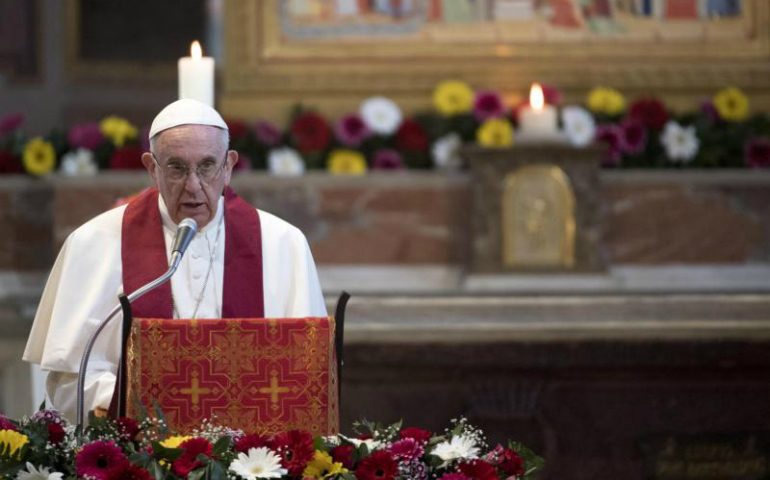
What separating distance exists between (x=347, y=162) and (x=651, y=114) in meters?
1.34

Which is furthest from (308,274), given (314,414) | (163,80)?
(163,80)

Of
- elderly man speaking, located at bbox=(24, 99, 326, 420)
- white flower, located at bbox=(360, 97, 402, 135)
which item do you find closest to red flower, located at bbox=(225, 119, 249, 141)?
white flower, located at bbox=(360, 97, 402, 135)

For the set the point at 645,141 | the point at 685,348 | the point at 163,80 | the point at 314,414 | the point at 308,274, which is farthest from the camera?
the point at 163,80

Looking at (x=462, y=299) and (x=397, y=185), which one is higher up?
(x=397, y=185)

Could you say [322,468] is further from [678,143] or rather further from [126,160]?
[678,143]

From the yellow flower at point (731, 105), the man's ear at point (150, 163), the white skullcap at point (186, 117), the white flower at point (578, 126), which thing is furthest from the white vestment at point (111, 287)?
the yellow flower at point (731, 105)

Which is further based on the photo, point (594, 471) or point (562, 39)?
point (562, 39)

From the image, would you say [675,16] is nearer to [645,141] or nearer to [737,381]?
[645,141]

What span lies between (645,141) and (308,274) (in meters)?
2.74

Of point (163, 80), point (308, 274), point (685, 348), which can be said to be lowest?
point (685, 348)

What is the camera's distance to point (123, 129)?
20.4 feet

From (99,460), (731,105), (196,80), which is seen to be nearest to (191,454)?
(99,460)

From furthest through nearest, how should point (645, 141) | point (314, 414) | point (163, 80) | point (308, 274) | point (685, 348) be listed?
point (163, 80)
point (645, 141)
point (685, 348)
point (308, 274)
point (314, 414)

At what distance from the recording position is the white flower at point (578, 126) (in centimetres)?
612
